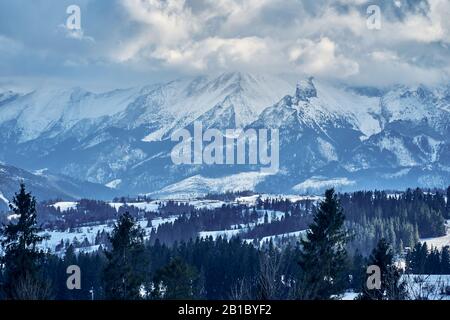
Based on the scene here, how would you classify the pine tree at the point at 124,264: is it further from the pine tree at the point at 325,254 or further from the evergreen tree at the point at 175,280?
the pine tree at the point at 325,254

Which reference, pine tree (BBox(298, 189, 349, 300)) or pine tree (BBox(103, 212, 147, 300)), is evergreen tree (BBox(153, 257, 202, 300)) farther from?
pine tree (BBox(298, 189, 349, 300))

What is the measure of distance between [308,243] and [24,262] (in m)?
26.8

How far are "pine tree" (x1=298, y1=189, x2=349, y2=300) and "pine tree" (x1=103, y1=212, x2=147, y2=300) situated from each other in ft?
55.9

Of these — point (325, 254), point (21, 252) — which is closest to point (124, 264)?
point (21, 252)

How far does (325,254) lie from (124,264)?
20.4 m

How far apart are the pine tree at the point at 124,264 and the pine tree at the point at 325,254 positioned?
17029 millimetres

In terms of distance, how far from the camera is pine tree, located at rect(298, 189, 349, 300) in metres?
75.6

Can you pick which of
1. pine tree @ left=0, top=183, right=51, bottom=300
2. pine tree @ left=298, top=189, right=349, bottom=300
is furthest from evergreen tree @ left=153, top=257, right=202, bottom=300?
pine tree @ left=0, top=183, right=51, bottom=300

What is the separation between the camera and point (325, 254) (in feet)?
251

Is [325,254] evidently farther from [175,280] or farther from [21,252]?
[21,252]

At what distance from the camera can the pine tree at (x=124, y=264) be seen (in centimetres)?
8038

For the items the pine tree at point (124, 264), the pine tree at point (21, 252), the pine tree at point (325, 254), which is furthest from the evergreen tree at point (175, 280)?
the pine tree at point (21, 252)
